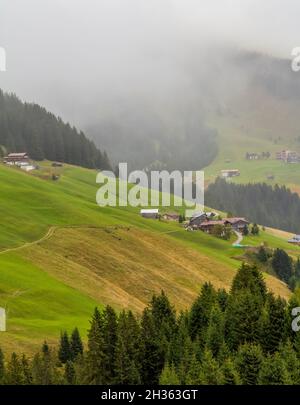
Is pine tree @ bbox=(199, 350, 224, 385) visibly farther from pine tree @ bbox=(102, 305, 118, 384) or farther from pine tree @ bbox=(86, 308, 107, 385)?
pine tree @ bbox=(86, 308, 107, 385)

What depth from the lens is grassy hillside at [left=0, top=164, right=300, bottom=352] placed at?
326ft

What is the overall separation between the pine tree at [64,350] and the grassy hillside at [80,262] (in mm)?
4126

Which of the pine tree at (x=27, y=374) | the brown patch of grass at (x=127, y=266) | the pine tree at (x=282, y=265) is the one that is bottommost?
the pine tree at (x=282, y=265)

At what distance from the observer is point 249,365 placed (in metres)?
51.8

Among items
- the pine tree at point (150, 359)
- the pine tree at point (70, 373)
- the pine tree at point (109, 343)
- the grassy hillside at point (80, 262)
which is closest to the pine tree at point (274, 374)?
the pine tree at point (150, 359)

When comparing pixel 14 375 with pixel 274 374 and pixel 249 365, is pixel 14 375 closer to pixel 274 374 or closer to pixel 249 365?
pixel 249 365

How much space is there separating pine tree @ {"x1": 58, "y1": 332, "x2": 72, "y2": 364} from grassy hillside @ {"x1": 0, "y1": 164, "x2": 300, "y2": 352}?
4126 millimetres

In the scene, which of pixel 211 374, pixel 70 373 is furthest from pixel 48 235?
pixel 211 374

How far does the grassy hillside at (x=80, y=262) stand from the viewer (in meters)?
99.3

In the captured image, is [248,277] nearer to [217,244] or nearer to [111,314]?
[111,314]

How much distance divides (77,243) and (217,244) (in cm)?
6468

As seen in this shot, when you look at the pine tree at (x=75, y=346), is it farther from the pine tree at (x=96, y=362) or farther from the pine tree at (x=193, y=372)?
the pine tree at (x=193, y=372)

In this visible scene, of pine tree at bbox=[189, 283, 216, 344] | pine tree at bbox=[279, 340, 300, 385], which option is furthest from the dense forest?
pine tree at bbox=[189, 283, 216, 344]

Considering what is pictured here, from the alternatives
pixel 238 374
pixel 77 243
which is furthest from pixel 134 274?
pixel 238 374
